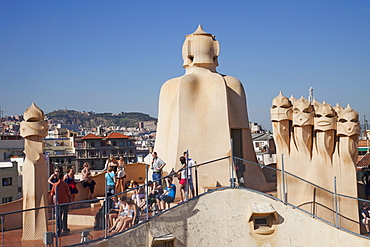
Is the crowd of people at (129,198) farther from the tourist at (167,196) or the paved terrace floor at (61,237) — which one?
the paved terrace floor at (61,237)

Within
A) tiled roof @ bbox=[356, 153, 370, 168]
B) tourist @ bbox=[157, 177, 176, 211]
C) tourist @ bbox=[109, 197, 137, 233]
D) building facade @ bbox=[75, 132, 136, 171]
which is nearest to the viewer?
tourist @ bbox=[109, 197, 137, 233]

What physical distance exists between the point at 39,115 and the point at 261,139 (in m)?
36.2

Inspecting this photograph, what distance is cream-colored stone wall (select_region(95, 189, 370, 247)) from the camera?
39.4 ft

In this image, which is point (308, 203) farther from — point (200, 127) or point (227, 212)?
point (200, 127)

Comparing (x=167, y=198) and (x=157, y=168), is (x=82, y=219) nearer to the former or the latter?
(x=167, y=198)

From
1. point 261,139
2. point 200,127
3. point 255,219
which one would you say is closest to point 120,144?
point 261,139

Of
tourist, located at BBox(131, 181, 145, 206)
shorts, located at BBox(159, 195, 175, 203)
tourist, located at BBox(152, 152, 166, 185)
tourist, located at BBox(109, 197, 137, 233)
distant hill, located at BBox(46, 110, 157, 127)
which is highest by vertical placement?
distant hill, located at BBox(46, 110, 157, 127)

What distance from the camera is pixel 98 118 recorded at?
6988 inches

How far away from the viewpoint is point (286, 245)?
41.0 feet

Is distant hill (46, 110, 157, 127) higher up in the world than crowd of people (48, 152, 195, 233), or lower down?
higher up

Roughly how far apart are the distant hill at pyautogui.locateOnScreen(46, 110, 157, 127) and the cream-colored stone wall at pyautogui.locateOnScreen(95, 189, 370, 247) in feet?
504

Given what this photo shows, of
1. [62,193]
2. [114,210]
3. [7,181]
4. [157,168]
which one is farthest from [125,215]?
[7,181]

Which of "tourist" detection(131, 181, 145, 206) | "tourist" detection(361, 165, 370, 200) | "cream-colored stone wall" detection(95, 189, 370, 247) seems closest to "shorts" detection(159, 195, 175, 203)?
"cream-colored stone wall" detection(95, 189, 370, 247)

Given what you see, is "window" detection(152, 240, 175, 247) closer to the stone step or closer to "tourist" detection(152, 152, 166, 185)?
the stone step
